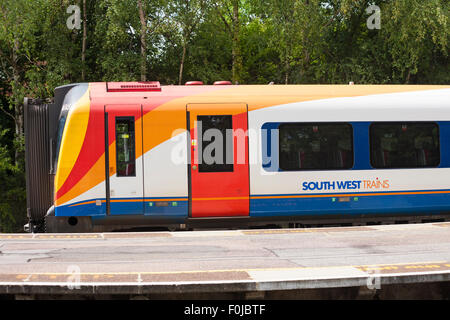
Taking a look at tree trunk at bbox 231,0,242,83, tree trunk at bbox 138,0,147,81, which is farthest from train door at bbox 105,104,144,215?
tree trunk at bbox 231,0,242,83

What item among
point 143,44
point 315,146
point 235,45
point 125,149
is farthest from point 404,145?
point 235,45

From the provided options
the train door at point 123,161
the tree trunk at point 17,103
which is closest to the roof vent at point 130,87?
the train door at point 123,161

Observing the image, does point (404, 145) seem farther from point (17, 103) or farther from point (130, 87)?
point (17, 103)

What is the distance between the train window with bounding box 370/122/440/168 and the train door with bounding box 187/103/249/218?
112 inches

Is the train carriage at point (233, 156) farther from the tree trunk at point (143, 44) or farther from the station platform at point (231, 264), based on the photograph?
the tree trunk at point (143, 44)

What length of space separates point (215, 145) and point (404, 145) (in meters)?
4.16

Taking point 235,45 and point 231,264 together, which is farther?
point 235,45

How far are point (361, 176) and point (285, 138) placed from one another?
71.6 inches

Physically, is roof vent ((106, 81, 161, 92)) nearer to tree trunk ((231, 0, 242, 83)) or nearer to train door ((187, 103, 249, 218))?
train door ((187, 103, 249, 218))

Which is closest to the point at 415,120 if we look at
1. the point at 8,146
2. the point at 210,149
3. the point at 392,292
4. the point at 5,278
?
the point at 210,149

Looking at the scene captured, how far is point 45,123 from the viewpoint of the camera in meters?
10.9

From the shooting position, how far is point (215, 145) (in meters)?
10.3

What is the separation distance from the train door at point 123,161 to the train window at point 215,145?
1.24 meters
